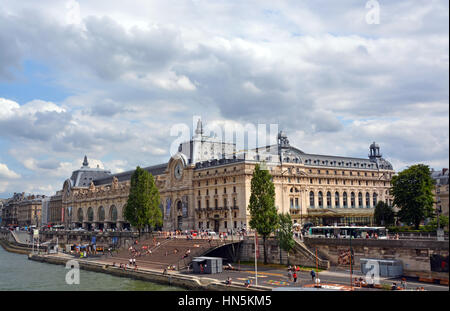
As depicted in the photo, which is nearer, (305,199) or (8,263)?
(8,263)

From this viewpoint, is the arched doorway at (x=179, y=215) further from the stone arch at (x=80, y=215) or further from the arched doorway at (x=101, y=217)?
the stone arch at (x=80, y=215)

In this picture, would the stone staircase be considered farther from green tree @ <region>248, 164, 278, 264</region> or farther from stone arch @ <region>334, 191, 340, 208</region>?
stone arch @ <region>334, 191, 340, 208</region>

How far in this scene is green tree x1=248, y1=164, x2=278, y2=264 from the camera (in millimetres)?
72938

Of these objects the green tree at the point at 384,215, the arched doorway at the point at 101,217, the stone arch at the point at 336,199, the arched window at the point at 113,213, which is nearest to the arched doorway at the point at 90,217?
the arched doorway at the point at 101,217

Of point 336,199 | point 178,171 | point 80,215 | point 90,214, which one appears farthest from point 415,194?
point 80,215

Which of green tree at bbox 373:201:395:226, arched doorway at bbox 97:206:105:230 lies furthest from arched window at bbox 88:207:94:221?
green tree at bbox 373:201:395:226

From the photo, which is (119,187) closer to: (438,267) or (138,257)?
(138,257)

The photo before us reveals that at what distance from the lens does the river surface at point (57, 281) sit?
6438cm

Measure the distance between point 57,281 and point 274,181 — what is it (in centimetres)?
5274

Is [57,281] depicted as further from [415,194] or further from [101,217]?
[101,217]

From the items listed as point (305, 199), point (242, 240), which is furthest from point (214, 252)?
point (305, 199)

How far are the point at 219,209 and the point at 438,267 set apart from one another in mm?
65700
